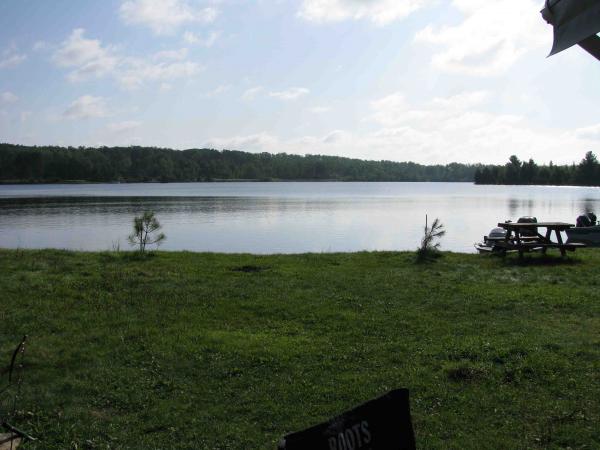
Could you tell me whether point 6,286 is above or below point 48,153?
below

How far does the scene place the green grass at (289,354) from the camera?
478 centimetres

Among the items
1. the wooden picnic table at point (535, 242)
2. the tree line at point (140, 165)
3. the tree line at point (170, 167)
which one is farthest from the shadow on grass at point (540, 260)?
the tree line at point (140, 165)

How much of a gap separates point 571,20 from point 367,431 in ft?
5.84

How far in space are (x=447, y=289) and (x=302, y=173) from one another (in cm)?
18556

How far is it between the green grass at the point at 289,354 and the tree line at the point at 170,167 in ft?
428

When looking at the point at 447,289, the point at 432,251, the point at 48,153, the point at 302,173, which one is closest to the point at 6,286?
the point at 447,289

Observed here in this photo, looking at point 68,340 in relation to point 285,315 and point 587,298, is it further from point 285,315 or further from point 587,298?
point 587,298

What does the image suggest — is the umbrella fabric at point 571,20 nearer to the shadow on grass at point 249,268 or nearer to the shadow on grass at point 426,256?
the shadow on grass at point 249,268

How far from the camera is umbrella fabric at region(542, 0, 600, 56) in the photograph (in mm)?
2021

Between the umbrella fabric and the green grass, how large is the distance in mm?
3344

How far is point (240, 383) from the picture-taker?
576 centimetres

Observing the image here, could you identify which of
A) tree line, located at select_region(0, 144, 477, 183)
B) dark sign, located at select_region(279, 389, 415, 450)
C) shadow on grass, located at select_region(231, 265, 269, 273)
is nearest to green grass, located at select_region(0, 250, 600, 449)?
shadow on grass, located at select_region(231, 265, 269, 273)

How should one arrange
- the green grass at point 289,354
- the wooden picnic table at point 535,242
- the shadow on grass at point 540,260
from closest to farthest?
the green grass at point 289,354 < the shadow on grass at point 540,260 < the wooden picnic table at point 535,242

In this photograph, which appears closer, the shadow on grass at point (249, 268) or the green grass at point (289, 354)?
the green grass at point (289, 354)
